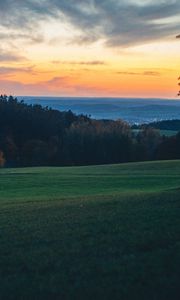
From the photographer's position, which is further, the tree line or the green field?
the tree line

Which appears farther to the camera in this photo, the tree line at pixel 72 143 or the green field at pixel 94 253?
the tree line at pixel 72 143

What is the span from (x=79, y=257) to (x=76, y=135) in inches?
3402

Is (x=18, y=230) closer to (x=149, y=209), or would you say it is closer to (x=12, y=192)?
(x=149, y=209)

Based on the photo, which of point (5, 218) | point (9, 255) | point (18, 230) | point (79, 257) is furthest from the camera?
point (5, 218)

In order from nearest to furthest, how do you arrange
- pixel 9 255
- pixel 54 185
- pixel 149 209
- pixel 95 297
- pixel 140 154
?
pixel 95 297 < pixel 9 255 < pixel 149 209 < pixel 54 185 < pixel 140 154

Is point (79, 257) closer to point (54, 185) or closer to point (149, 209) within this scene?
point (149, 209)

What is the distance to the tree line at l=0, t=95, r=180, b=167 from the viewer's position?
296 ft

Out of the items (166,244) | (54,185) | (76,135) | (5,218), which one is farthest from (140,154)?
(166,244)

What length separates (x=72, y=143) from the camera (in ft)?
309

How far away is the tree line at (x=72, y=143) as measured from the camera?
9025 cm

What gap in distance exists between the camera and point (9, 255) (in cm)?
1012

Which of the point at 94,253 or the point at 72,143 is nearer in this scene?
the point at 94,253

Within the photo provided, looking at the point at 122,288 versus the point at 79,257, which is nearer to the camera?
the point at 122,288

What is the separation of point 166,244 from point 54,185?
27.3 meters
